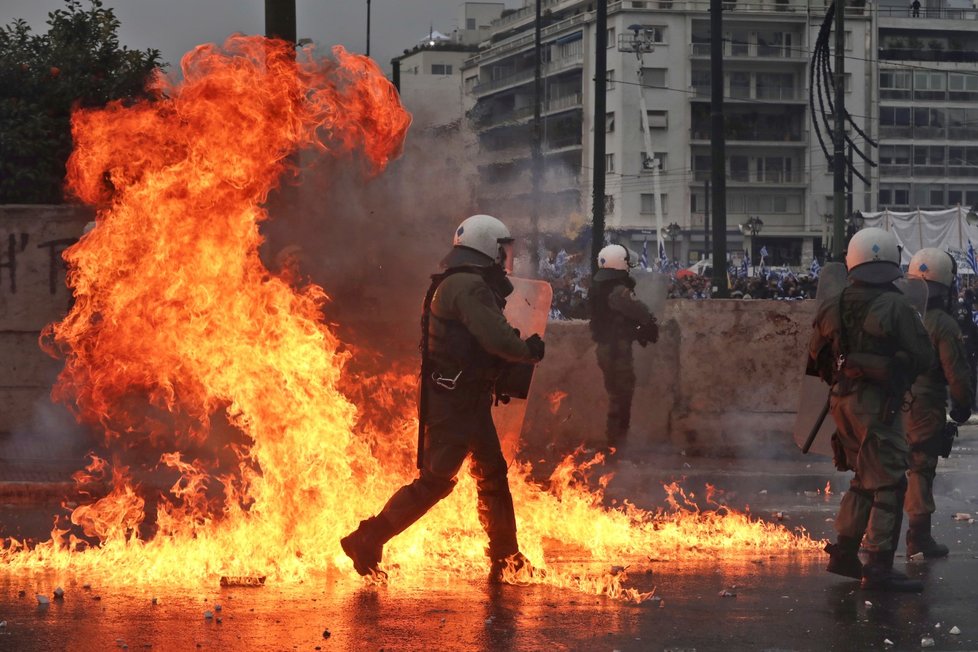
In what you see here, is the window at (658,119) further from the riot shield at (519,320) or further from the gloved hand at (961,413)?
the riot shield at (519,320)

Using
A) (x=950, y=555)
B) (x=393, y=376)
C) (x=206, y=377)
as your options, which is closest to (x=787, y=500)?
(x=950, y=555)

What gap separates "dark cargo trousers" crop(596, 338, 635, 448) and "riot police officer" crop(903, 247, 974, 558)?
12.4 feet

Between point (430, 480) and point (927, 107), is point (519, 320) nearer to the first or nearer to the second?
point (430, 480)

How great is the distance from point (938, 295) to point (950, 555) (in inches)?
55.3

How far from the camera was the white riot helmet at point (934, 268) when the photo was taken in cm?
759

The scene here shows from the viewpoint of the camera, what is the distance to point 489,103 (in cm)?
966

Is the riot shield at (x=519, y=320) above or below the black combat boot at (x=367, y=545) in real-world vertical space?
above

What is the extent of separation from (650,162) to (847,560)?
57.8m

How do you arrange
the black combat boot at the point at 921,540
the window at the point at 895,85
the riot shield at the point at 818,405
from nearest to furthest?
1. the black combat boot at the point at 921,540
2. the riot shield at the point at 818,405
3. the window at the point at 895,85

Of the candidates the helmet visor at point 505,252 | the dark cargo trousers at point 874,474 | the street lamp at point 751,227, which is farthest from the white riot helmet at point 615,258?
the street lamp at point 751,227

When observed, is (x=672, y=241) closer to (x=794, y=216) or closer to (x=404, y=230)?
(x=794, y=216)

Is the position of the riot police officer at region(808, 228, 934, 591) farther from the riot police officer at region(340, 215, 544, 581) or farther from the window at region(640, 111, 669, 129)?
the window at region(640, 111, 669, 129)

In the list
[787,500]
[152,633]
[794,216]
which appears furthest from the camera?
[794,216]

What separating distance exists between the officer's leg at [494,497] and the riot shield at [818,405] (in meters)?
1.85
